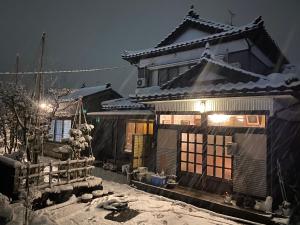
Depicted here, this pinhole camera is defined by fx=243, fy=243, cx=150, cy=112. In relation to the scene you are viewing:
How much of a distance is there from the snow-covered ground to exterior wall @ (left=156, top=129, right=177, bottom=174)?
2.20 m

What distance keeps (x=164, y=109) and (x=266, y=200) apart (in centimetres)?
657

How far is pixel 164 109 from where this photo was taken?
13.4 meters

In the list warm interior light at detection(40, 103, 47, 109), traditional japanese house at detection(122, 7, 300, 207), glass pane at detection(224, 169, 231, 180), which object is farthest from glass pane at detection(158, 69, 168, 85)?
glass pane at detection(224, 169, 231, 180)

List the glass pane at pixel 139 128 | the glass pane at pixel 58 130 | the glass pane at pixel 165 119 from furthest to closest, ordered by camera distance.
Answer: the glass pane at pixel 58 130 < the glass pane at pixel 139 128 < the glass pane at pixel 165 119

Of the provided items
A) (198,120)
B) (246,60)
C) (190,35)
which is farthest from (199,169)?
(190,35)

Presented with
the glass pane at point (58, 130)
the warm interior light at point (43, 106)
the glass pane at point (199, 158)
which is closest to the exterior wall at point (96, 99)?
the glass pane at point (58, 130)

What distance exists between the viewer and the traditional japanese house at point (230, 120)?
964cm

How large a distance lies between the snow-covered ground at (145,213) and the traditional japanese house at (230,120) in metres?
1.99

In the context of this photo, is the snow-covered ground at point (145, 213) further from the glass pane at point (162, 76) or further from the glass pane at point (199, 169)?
the glass pane at point (162, 76)

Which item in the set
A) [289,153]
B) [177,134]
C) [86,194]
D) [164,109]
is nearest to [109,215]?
[86,194]

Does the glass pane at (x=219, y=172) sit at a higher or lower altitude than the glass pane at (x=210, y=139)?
lower

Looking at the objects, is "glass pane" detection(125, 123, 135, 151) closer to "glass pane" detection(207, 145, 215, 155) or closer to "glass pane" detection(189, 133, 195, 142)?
"glass pane" detection(189, 133, 195, 142)

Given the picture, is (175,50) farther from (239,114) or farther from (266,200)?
(266,200)

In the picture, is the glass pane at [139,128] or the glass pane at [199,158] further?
the glass pane at [139,128]
